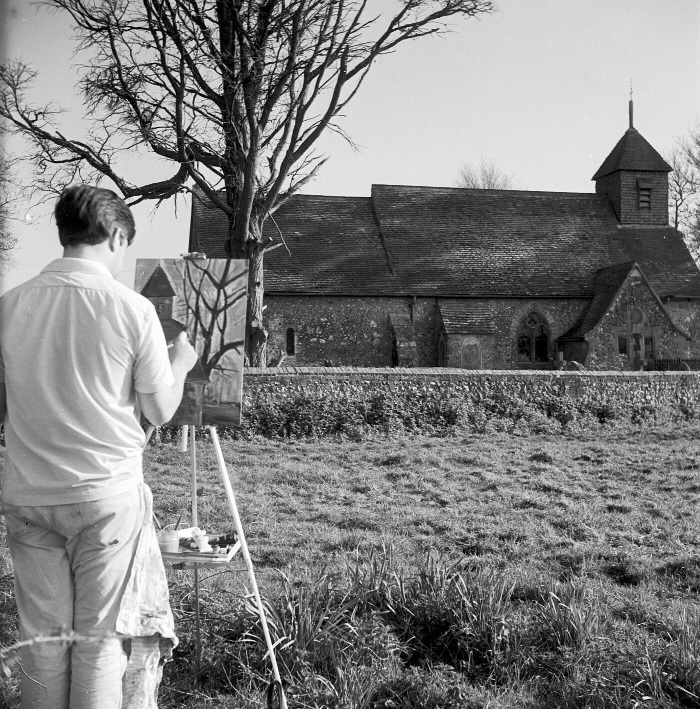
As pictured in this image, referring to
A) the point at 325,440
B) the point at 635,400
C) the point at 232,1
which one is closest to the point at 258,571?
the point at 325,440

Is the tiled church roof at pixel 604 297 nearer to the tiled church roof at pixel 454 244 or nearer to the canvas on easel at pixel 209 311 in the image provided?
the tiled church roof at pixel 454 244

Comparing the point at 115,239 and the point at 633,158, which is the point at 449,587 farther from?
the point at 633,158

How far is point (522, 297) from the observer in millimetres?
23547

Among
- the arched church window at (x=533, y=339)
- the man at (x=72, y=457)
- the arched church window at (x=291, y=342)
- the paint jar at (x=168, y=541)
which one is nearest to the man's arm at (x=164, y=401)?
the man at (x=72, y=457)

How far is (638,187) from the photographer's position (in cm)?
2769

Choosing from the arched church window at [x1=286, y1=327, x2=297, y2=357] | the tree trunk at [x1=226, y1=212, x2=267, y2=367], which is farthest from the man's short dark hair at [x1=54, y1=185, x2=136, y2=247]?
the arched church window at [x1=286, y1=327, x2=297, y2=357]

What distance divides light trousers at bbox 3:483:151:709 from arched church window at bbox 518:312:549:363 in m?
22.6

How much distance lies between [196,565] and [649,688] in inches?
86.1

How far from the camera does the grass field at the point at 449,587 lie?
10.9ft

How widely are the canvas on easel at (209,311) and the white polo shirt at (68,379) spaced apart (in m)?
1.33

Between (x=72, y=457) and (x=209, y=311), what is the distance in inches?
63.8

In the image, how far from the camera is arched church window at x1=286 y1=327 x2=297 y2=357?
73.3ft

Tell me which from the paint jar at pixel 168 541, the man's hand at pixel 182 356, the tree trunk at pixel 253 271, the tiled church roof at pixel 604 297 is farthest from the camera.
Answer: the tiled church roof at pixel 604 297

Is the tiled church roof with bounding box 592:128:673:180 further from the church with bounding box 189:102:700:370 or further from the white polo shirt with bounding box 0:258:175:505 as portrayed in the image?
the white polo shirt with bounding box 0:258:175:505
